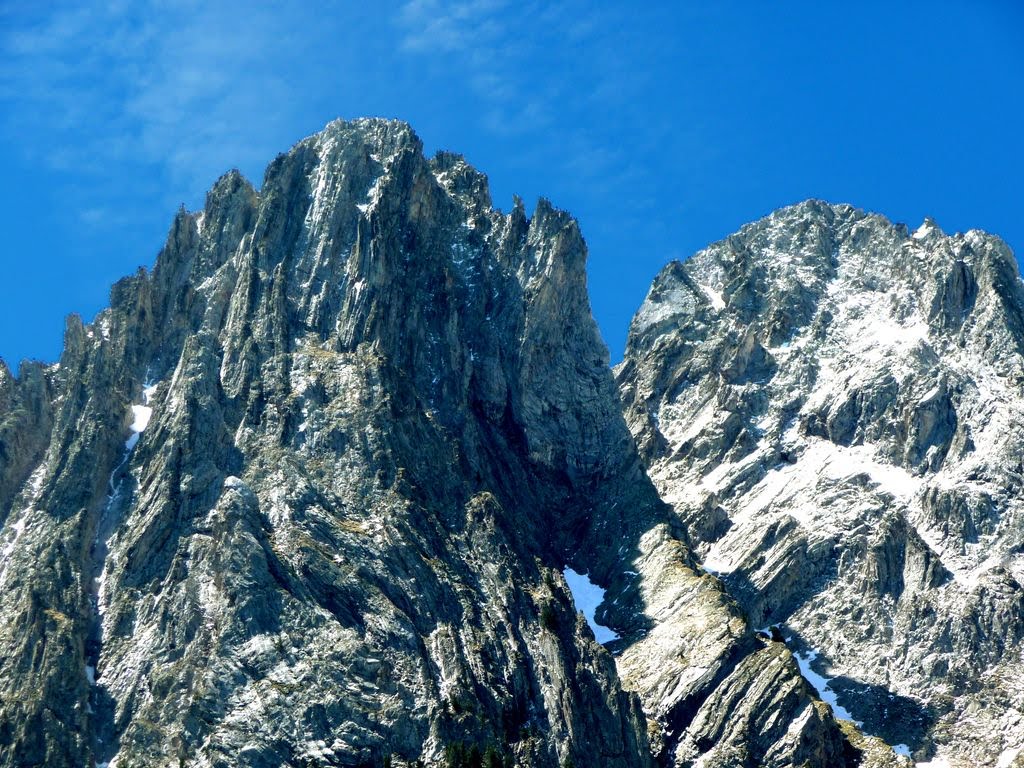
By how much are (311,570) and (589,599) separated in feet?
149

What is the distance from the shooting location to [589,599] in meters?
195

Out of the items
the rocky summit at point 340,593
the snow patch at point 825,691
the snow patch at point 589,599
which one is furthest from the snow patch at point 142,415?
the snow patch at point 825,691

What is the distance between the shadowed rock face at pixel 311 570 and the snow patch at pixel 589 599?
4.96ft

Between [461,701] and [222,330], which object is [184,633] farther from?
[222,330]

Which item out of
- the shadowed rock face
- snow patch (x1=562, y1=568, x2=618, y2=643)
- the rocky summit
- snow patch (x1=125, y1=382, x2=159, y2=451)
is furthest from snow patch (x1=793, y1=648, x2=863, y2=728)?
snow patch (x1=125, y1=382, x2=159, y2=451)

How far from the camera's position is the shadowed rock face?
148m

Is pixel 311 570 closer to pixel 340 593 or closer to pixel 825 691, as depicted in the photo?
pixel 340 593

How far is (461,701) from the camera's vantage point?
15012 centimetres

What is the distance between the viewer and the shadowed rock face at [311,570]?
147875mm

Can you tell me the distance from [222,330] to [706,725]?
197 feet

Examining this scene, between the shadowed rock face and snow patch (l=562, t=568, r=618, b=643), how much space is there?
151 centimetres

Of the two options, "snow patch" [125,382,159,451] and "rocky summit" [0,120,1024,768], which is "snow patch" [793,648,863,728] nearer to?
"rocky summit" [0,120,1024,768]

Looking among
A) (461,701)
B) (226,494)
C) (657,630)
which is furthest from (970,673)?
(226,494)

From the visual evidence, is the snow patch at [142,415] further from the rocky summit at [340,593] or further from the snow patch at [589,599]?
the snow patch at [589,599]
